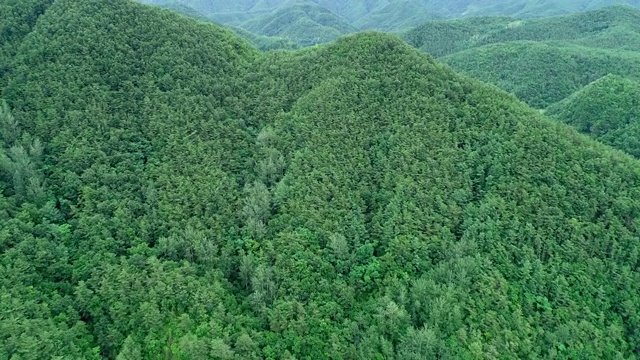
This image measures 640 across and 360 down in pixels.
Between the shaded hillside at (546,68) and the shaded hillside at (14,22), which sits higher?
the shaded hillside at (14,22)

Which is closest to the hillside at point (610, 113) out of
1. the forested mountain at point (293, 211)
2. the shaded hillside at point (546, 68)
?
the shaded hillside at point (546, 68)

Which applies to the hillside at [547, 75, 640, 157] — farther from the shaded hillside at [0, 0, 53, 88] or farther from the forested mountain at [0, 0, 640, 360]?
the shaded hillside at [0, 0, 53, 88]

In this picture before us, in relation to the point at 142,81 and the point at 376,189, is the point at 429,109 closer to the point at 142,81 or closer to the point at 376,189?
the point at 376,189

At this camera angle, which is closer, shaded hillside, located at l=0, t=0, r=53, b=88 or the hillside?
shaded hillside, located at l=0, t=0, r=53, b=88

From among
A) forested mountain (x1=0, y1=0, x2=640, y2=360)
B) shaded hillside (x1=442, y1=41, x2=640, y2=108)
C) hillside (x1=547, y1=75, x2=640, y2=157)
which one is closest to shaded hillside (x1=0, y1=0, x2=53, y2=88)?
forested mountain (x1=0, y1=0, x2=640, y2=360)

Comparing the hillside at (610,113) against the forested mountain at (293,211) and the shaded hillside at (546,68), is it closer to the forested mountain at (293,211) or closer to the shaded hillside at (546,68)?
the shaded hillside at (546,68)

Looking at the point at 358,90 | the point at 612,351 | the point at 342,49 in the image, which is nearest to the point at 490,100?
the point at 358,90
